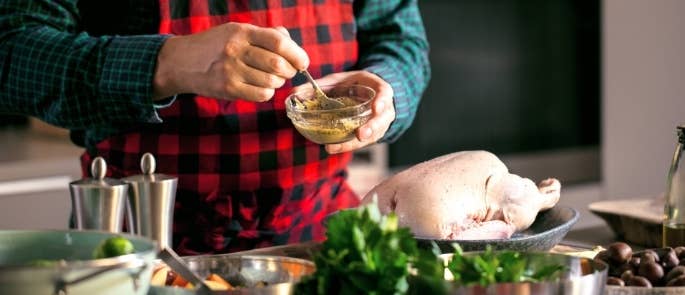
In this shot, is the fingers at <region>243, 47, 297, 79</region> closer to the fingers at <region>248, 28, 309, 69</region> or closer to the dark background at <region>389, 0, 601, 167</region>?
the fingers at <region>248, 28, 309, 69</region>

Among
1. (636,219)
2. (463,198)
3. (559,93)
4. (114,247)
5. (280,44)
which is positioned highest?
(280,44)

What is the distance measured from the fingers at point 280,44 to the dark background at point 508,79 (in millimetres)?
1810

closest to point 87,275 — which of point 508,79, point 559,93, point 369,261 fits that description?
point 369,261

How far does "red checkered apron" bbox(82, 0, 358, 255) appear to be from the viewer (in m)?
1.79

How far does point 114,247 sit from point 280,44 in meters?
0.47

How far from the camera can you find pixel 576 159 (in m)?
3.64

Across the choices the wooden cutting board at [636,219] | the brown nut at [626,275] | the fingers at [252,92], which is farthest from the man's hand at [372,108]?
the brown nut at [626,275]

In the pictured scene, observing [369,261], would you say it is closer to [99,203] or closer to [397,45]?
[99,203]

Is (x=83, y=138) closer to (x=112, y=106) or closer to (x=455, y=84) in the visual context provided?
(x=112, y=106)

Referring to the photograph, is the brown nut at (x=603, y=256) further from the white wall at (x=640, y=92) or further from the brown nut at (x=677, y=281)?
the white wall at (x=640, y=92)

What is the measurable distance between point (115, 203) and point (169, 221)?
106mm

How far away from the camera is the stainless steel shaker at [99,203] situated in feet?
4.00

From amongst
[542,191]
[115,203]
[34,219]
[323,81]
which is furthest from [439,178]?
[34,219]

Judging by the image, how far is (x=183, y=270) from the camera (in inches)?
44.1
